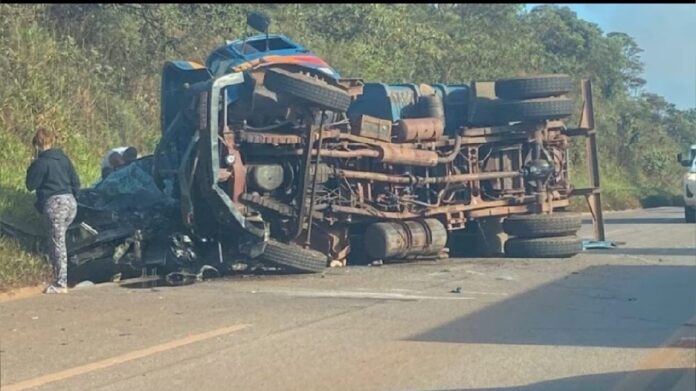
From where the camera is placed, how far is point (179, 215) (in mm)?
13766

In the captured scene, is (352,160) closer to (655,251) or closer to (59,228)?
(59,228)

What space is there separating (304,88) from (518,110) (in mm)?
4282

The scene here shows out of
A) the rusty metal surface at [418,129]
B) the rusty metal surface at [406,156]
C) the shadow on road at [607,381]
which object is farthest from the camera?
the rusty metal surface at [418,129]

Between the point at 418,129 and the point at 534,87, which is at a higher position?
the point at 534,87

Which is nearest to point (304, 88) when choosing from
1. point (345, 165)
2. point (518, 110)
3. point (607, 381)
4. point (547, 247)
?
point (345, 165)

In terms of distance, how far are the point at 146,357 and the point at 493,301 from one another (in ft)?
14.4

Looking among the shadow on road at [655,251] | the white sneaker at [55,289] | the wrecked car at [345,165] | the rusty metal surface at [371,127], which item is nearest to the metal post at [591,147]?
the wrecked car at [345,165]

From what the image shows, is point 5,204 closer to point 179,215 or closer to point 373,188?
point 179,215

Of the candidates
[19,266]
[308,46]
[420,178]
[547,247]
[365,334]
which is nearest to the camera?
[365,334]

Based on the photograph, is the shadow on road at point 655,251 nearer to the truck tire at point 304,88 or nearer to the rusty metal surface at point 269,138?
the truck tire at point 304,88

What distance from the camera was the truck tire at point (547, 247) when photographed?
1667 cm

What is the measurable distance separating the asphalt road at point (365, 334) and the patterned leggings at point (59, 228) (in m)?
0.29

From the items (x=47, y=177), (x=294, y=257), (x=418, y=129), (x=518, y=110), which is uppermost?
(x=518, y=110)

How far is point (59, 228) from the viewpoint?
12375 millimetres
